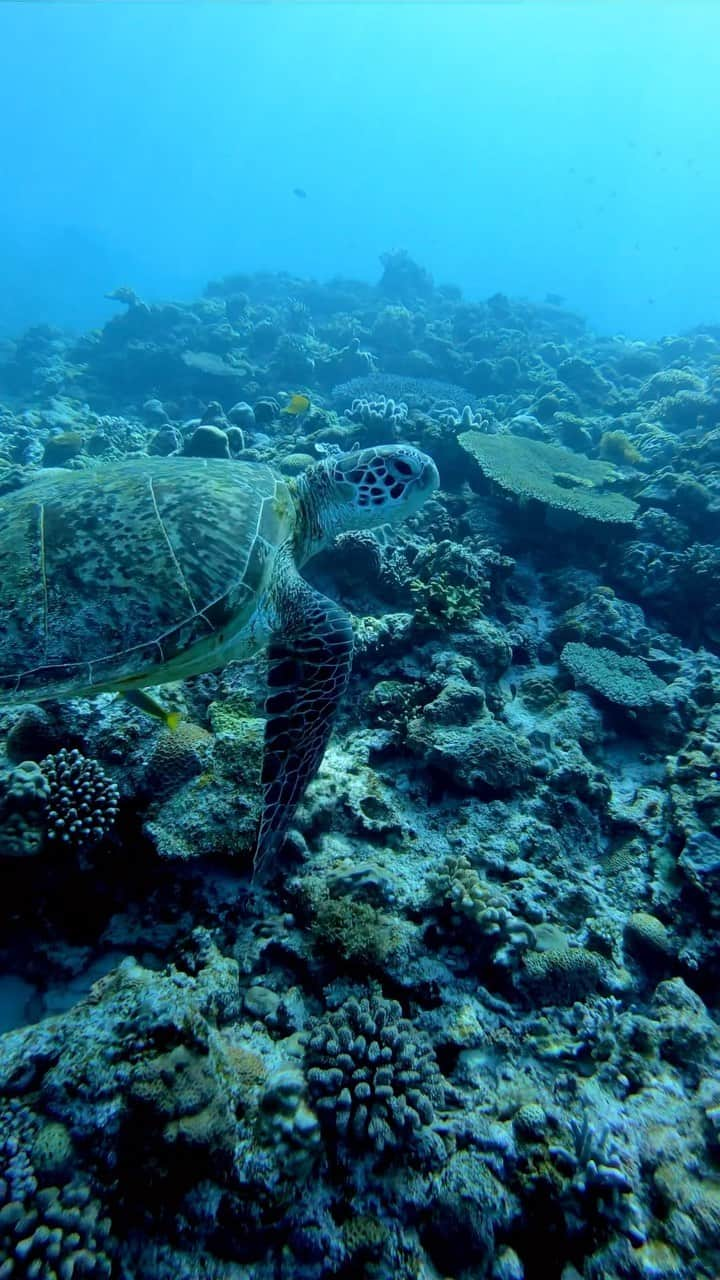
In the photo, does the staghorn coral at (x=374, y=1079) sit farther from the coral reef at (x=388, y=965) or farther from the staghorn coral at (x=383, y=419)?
the staghorn coral at (x=383, y=419)

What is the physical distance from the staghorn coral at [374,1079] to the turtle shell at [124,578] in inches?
72.2

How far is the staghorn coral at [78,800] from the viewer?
8.21ft

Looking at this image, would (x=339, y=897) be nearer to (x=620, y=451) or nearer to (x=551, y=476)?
(x=551, y=476)

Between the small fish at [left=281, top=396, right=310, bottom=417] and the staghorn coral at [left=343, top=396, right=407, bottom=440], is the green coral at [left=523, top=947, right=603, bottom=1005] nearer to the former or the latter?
the staghorn coral at [left=343, top=396, right=407, bottom=440]

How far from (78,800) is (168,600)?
109cm

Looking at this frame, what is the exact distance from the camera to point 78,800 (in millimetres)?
2562

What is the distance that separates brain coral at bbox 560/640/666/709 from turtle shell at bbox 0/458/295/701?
2789 mm

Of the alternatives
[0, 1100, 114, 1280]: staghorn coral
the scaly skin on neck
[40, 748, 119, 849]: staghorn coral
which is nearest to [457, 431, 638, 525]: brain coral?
the scaly skin on neck

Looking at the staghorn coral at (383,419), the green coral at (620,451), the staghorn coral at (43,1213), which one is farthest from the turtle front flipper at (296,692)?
the green coral at (620,451)

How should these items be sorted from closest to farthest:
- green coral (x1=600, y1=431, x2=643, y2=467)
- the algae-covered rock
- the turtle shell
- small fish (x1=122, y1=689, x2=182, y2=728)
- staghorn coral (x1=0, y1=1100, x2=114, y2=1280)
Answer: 1. staghorn coral (x1=0, y1=1100, x2=114, y2=1280)
2. the turtle shell
3. small fish (x1=122, y1=689, x2=182, y2=728)
4. the algae-covered rock
5. green coral (x1=600, y1=431, x2=643, y2=467)

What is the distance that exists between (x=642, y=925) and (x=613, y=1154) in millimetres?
1151

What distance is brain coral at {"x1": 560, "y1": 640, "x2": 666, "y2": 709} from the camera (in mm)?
4203

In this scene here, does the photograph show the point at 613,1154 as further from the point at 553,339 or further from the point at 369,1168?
the point at 553,339

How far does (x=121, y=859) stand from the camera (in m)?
2.64
